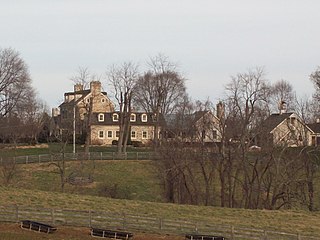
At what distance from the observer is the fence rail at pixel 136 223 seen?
2542 centimetres

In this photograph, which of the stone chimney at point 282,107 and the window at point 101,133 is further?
the window at point 101,133

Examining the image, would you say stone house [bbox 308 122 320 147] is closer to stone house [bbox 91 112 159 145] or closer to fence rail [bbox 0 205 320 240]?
stone house [bbox 91 112 159 145]

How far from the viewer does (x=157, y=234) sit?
1040 inches

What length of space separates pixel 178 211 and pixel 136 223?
6825 mm

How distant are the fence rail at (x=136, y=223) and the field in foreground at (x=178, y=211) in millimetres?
3542

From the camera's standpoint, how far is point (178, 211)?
3334 centimetres

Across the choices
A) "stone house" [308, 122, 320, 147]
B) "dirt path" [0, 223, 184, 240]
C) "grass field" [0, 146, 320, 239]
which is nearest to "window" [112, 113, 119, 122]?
"stone house" [308, 122, 320, 147]

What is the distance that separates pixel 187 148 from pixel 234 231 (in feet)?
60.1

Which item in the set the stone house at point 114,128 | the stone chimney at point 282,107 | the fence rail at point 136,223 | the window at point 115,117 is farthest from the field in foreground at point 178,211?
the window at point 115,117

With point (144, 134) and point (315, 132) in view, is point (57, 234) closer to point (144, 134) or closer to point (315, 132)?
point (315, 132)

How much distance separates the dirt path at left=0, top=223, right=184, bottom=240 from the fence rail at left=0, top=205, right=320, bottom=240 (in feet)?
1.63

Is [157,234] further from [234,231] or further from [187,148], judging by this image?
[187,148]

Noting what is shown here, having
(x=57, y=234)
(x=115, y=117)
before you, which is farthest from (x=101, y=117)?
(x=57, y=234)

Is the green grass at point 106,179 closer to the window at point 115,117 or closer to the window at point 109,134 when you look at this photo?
the window at point 109,134
